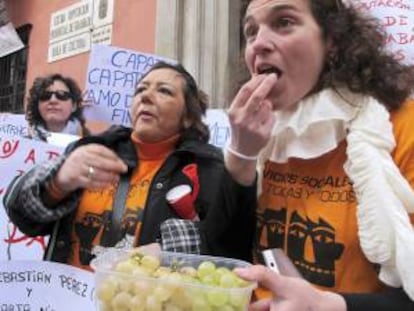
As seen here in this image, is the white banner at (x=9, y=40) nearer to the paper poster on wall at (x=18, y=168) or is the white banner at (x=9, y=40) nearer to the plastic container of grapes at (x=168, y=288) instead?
the paper poster on wall at (x=18, y=168)

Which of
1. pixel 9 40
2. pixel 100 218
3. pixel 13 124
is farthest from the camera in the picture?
pixel 9 40

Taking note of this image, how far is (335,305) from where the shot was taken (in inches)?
37.7

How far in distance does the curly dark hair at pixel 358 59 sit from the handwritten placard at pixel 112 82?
198cm

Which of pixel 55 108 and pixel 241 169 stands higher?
pixel 55 108

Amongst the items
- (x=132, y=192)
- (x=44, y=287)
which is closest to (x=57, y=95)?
(x=132, y=192)

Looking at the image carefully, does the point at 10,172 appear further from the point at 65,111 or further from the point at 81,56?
the point at 81,56

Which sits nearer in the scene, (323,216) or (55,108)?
(323,216)

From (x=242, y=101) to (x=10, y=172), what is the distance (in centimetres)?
188

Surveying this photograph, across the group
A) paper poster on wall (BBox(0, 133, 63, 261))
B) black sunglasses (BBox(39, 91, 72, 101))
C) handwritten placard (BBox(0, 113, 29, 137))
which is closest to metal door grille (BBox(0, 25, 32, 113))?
handwritten placard (BBox(0, 113, 29, 137))

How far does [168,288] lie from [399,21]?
3.89 ft

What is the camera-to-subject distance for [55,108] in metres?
3.48

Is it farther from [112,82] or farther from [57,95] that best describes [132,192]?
[57,95]

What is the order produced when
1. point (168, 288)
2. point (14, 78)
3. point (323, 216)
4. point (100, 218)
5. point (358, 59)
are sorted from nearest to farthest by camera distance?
point (168, 288) < point (323, 216) < point (358, 59) < point (100, 218) < point (14, 78)

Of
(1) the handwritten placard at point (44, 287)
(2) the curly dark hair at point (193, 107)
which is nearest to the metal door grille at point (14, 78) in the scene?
A: (2) the curly dark hair at point (193, 107)
